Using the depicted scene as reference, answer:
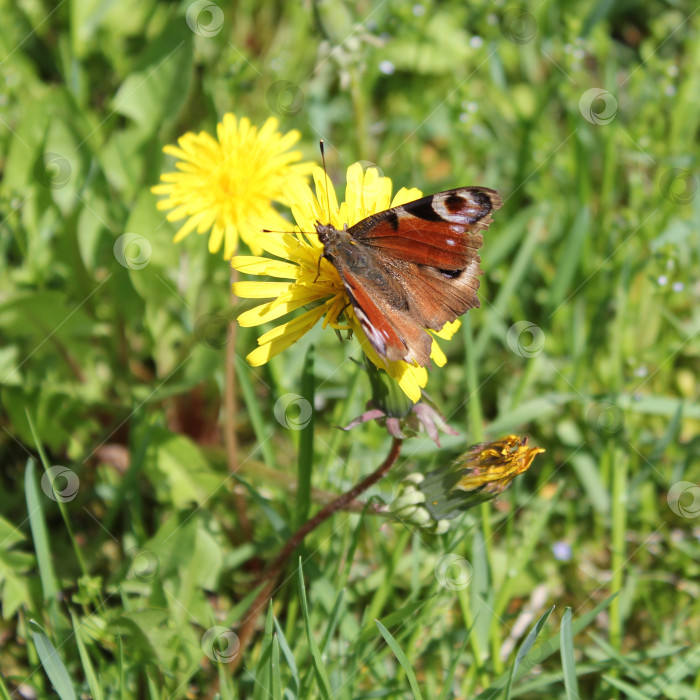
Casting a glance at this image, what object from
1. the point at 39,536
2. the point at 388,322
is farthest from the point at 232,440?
the point at 388,322

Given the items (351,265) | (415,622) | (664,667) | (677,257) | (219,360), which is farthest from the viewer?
(677,257)

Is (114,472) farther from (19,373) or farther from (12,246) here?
(12,246)

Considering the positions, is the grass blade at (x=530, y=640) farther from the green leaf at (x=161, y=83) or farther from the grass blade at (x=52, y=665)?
the green leaf at (x=161, y=83)

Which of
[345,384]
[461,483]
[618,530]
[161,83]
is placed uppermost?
[161,83]

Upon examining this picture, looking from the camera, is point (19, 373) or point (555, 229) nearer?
point (19, 373)

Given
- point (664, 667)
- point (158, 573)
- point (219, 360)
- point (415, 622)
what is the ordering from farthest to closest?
point (219, 360) < point (664, 667) < point (158, 573) < point (415, 622)

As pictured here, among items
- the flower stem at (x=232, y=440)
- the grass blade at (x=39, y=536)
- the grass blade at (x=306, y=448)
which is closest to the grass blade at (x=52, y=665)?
the grass blade at (x=39, y=536)

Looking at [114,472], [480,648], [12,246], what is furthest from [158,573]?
[12,246]

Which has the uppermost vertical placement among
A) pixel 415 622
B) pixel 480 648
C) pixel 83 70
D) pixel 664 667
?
pixel 83 70

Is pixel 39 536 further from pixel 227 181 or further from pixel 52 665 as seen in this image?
pixel 227 181
